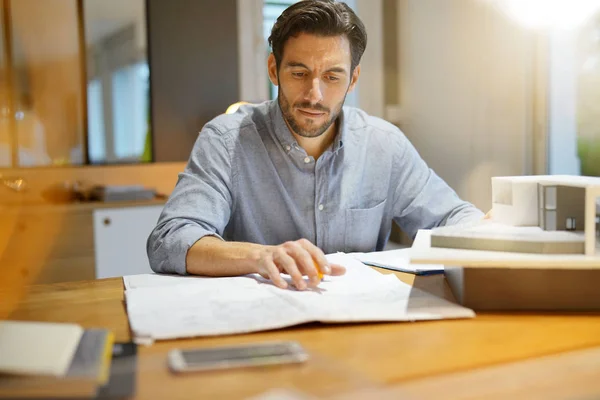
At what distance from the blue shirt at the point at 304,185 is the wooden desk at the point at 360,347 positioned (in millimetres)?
645

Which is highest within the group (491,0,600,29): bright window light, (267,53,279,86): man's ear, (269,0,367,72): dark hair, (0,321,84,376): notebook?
Answer: (491,0,600,29): bright window light

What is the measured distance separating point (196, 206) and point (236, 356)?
78 cm

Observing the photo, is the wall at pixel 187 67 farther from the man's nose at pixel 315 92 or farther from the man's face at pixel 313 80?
the man's nose at pixel 315 92

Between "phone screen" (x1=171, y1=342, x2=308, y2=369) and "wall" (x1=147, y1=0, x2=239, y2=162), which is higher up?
"wall" (x1=147, y1=0, x2=239, y2=162)

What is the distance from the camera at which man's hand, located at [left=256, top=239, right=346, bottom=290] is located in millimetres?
1135

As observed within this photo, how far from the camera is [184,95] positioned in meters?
3.71

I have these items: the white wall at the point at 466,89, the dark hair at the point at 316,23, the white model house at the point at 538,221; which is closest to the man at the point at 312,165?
the dark hair at the point at 316,23

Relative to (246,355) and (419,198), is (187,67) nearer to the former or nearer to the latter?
(419,198)

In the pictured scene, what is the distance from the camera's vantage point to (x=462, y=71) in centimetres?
377

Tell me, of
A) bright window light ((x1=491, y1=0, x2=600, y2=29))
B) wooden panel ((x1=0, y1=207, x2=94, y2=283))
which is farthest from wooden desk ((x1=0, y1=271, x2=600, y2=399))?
bright window light ((x1=491, y1=0, x2=600, y2=29))

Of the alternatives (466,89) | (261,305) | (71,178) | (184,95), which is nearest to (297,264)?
(261,305)

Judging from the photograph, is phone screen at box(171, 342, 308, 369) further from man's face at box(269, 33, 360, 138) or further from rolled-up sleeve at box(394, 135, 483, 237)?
rolled-up sleeve at box(394, 135, 483, 237)

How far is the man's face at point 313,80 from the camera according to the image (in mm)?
1679

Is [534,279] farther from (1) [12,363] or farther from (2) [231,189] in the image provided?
(2) [231,189]
